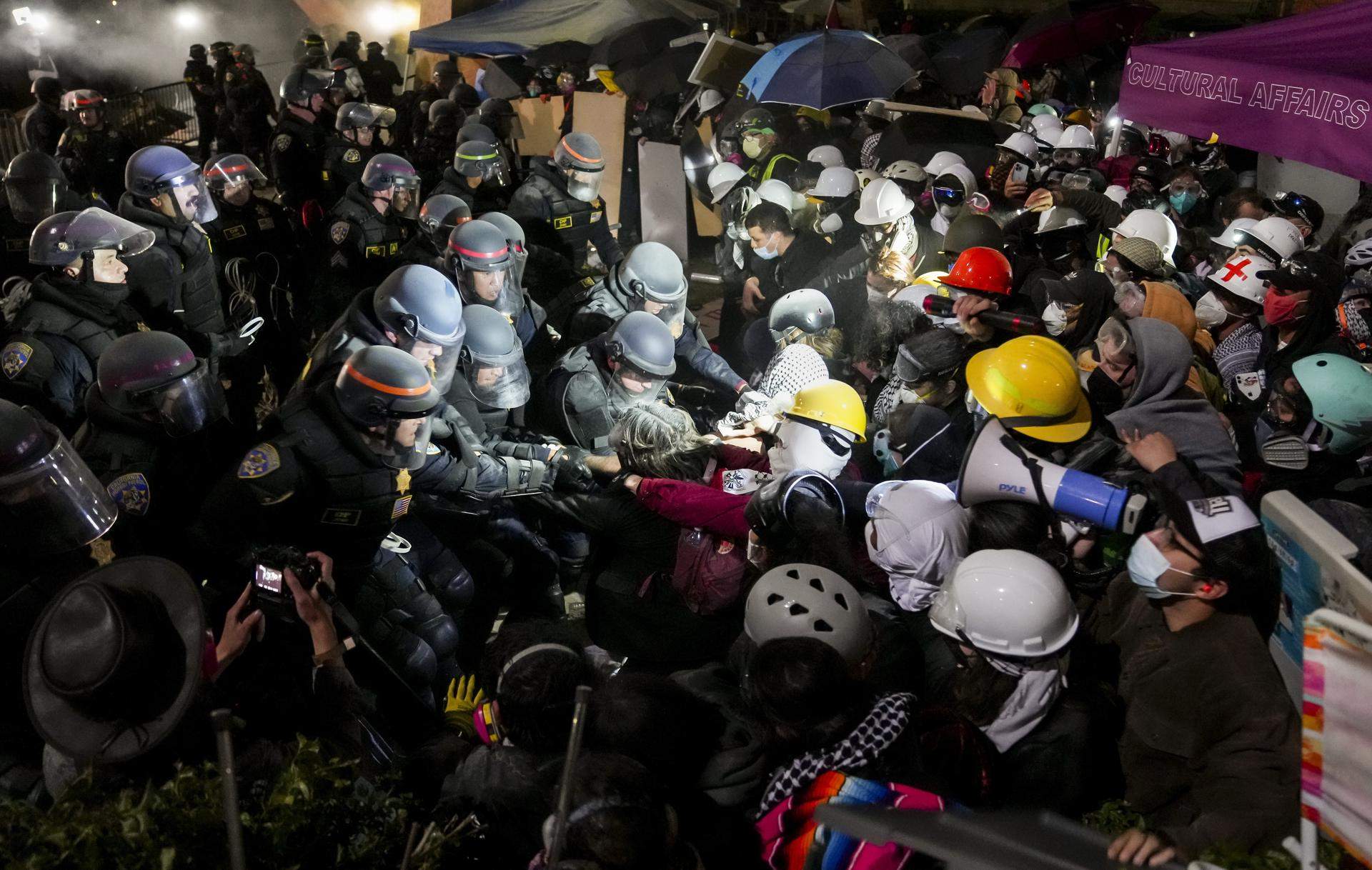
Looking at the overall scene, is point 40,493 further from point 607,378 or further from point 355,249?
point 355,249

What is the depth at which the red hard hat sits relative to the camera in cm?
546

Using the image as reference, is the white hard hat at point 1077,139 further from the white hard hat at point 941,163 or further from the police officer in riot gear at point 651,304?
the police officer in riot gear at point 651,304

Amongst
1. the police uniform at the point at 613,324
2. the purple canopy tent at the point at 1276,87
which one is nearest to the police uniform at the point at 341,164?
the police uniform at the point at 613,324

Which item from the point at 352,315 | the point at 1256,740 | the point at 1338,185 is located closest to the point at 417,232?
the point at 352,315

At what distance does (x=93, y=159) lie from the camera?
10445 millimetres

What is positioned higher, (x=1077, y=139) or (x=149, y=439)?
(x=1077, y=139)

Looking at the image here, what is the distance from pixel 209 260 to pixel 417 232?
1.61m

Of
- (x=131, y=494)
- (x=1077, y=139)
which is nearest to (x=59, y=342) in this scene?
(x=131, y=494)

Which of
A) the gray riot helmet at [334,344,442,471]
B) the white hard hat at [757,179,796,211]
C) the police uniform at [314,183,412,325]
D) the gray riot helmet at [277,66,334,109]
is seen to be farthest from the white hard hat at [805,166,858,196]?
the gray riot helmet at [277,66,334,109]

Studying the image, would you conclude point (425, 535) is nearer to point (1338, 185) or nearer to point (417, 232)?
point (417, 232)

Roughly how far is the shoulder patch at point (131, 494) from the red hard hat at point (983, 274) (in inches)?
172

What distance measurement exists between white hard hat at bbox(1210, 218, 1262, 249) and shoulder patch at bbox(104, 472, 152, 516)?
6.48 m

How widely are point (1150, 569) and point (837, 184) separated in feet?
17.3

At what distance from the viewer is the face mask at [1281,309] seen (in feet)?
16.1
